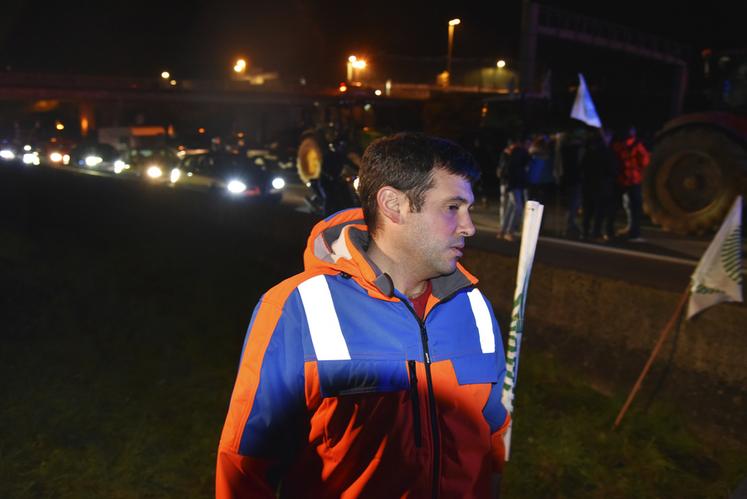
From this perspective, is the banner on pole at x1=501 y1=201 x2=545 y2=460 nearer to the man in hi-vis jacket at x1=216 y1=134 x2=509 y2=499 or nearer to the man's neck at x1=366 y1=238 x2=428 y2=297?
the man in hi-vis jacket at x1=216 y1=134 x2=509 y2=499

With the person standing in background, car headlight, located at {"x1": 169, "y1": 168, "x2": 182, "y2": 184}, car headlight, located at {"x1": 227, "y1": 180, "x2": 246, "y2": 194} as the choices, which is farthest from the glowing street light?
the person standing in background

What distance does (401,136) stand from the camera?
219cm

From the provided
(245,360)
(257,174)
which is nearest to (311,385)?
(245,360)

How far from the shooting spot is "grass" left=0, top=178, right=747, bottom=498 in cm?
462

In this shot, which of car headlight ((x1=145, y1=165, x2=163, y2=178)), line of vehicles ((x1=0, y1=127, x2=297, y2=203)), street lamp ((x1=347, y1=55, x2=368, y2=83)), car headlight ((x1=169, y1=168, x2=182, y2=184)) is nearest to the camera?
line of vehicles ((x1=0, y1=127, x2=297, y2=203))

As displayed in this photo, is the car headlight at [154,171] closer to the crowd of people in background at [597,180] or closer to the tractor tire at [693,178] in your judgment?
the crowd of people in background at [597,180]

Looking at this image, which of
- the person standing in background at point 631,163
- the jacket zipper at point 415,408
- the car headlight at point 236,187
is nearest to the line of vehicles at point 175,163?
the car headlight at point 236,187

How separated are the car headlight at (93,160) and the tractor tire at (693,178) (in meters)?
29.1

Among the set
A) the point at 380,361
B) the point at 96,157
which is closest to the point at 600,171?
the point at 380,361

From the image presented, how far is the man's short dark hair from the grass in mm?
3033

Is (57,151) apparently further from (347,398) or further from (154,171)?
(347,398)

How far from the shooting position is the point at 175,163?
28797mm

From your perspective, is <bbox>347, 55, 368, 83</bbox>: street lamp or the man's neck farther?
<bbox>347, 55, 368, 83</bbox>: street lamp

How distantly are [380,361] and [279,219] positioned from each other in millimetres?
8294
